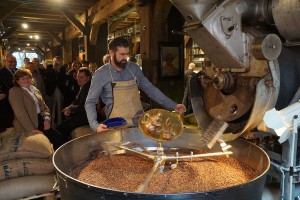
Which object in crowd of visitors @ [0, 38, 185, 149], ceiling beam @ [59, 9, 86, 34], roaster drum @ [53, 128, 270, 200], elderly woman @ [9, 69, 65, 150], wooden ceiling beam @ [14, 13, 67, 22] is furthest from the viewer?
wooden ceiling beam @ [14, 13, 67, 22]

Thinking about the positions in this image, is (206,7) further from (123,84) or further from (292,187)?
(123,84)

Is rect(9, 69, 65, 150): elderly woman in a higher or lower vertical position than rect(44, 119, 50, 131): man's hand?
higher

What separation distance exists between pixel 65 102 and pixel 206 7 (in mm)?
4129

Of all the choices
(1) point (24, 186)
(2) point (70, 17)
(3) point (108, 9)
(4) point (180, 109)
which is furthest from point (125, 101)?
(2) point (70, 17)

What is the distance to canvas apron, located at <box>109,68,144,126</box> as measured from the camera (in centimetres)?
238

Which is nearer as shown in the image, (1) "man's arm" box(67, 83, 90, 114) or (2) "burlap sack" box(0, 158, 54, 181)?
(2) "burlap sack" box(0, 158, 54, 181)

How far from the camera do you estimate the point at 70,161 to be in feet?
5.02

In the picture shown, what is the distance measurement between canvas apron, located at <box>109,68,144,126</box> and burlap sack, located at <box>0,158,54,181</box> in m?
0.63

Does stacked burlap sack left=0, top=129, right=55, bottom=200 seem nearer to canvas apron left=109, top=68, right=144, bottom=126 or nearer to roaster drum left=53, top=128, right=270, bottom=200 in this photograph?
canvas apron left=109, top=68, right=144, bottom=126

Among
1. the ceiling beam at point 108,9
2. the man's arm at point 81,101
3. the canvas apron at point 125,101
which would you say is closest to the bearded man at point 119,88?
the canvas apron at point 125,101

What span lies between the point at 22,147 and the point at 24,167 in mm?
153

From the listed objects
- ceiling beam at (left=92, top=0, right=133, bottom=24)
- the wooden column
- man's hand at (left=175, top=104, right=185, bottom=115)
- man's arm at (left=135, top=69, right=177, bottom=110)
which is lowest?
man's hand at (left=175, top=104, right=185, bottom=115)

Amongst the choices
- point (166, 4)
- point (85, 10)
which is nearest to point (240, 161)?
point (166, 4)

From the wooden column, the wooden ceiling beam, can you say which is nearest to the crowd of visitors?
the wooden column
